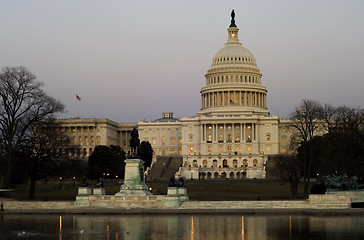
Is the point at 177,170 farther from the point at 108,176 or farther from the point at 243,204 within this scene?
the point at 243,204

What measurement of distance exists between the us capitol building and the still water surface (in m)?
111

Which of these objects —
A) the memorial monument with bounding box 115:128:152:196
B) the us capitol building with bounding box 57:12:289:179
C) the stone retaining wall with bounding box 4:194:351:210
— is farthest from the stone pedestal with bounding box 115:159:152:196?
the us capitol building with bounding box 57:12:289:179

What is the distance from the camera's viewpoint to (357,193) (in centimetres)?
5497

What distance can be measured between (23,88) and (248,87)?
122 meters

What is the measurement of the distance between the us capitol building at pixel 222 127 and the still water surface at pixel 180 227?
111 metres

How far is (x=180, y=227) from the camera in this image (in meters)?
40.3

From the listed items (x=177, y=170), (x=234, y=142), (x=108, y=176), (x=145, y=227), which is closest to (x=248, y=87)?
(x=234, y=142)

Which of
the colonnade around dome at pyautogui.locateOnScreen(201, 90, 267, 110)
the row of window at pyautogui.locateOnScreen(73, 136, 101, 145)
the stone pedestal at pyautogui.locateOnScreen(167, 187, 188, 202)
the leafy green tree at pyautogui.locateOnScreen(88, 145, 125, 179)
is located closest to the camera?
the stone pedestal at pyautogui.locateOnScreen(167, 187, 188, 202)

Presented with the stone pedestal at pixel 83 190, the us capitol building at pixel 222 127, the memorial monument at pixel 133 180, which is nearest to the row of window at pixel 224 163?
the us capitol building at pixel 222 127

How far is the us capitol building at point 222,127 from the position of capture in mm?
172625

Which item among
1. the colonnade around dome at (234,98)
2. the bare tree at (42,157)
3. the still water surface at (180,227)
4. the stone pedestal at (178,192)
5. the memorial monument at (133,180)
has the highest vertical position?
the colonnade around dome at (234,98)

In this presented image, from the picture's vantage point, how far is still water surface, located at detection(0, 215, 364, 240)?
3591cm

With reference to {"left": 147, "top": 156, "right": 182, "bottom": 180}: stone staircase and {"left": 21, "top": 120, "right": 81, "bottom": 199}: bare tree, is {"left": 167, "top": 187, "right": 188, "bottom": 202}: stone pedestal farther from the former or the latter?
{"left": 147, "top": 156, "right": 182, "bottom": 180}: stone staircase

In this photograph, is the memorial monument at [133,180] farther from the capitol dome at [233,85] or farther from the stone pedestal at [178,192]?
the capitol dome at [233,85]
